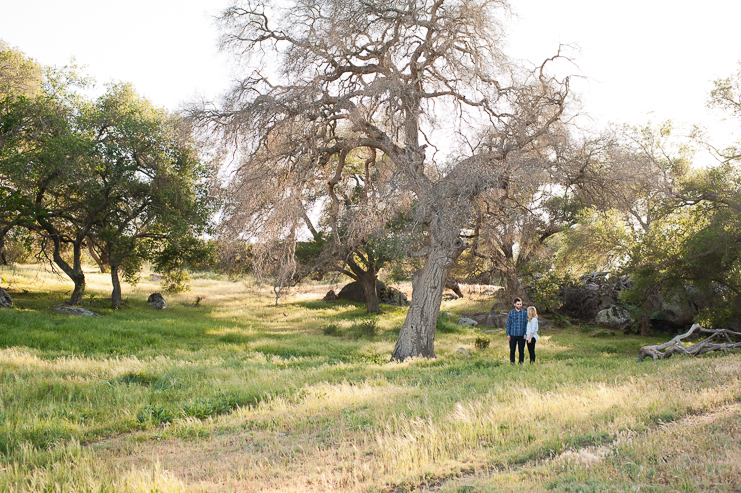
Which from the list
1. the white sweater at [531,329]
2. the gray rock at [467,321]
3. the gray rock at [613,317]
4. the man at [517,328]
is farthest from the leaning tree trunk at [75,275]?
the gray rock at [613,317]

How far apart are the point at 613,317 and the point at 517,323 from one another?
48.3 feet

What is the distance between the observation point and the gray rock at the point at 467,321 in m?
26.0

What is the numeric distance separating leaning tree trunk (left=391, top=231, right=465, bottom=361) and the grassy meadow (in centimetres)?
120

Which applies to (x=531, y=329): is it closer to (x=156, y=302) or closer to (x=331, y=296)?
(x=156, y=302)

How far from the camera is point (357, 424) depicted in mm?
6441

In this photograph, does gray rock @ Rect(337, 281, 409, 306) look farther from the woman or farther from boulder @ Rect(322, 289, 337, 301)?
the woman

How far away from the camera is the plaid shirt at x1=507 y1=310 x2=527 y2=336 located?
13016 mm

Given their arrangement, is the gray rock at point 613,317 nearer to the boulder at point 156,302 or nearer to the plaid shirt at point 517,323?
the plaid shirt at point 517,323

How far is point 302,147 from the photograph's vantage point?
13.8 m

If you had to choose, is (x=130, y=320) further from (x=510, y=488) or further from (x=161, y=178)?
(x=510, y=488)

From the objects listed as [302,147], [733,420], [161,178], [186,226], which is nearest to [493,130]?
[302,147]

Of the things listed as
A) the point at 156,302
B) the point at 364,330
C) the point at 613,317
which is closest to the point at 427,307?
the point at 364,330

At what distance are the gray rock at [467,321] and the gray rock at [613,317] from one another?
22.2 ft

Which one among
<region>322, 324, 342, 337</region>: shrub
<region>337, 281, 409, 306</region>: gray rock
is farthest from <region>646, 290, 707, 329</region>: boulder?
<region>337, 281, 409, 306</region>: gray rock
